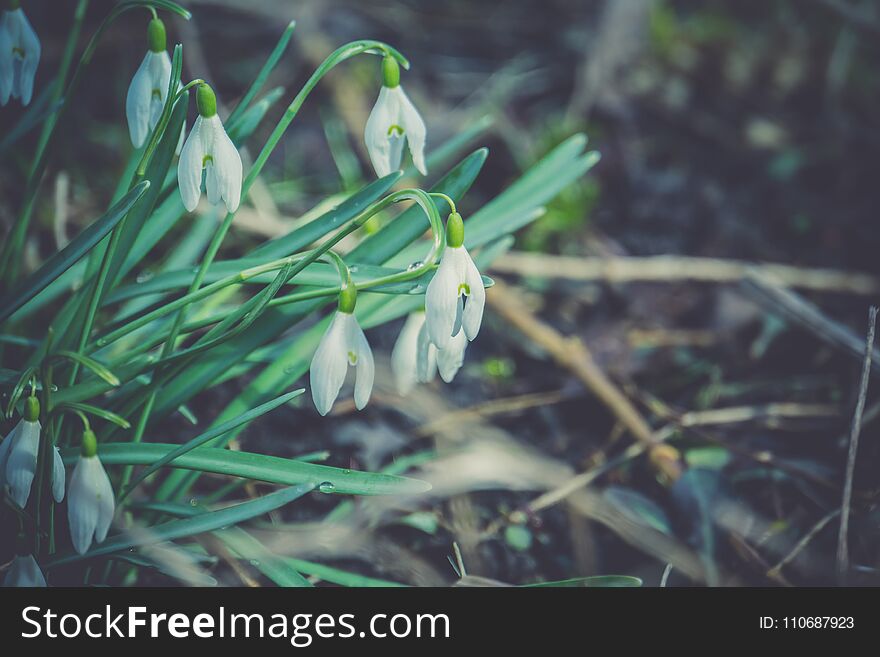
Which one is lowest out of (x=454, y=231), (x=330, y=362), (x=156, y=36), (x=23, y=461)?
(x=23, y=461)

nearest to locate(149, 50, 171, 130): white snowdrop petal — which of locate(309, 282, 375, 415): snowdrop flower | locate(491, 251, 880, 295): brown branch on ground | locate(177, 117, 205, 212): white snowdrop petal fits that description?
locate(177, 117, 205, 212): white snowdrop petal

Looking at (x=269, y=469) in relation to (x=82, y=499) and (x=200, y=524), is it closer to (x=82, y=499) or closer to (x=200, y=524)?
(x=200, y=524)

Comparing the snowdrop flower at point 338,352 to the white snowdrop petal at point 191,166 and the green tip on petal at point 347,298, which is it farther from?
the white snowdrop petal at point 191,166

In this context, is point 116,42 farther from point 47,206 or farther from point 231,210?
point 231,210

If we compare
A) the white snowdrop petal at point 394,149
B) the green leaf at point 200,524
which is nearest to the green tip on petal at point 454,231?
the white snowdrop petal at point 394,149

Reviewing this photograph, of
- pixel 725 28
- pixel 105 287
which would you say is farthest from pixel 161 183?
pixel 725 28

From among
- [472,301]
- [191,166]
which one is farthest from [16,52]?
[472,301]

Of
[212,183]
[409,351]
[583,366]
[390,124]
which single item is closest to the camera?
[212,183]

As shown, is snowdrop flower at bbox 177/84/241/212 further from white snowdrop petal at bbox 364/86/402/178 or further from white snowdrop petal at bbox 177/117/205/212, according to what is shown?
white snowdrop petal at bbox 364/86/402/178
